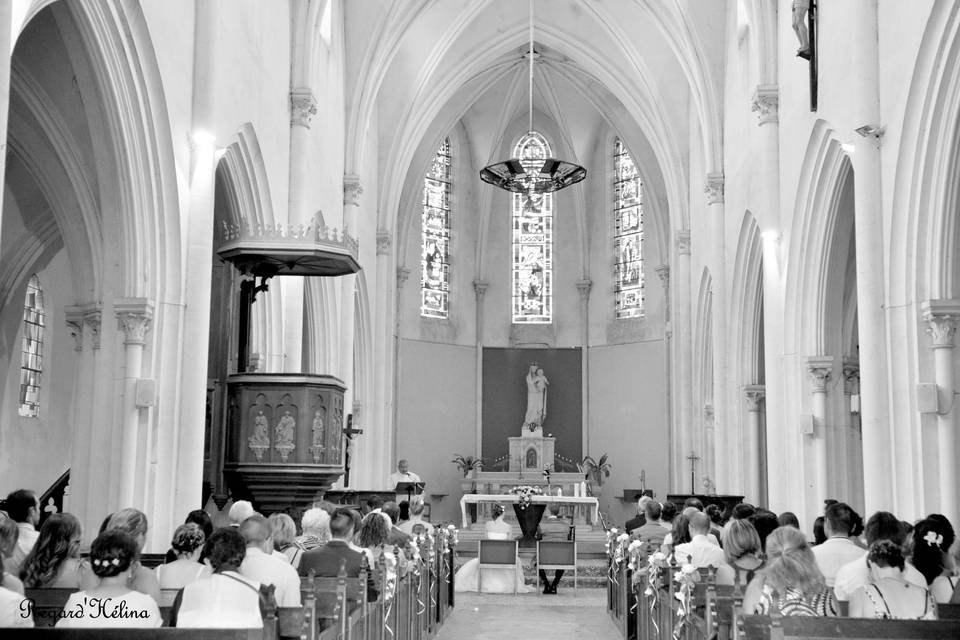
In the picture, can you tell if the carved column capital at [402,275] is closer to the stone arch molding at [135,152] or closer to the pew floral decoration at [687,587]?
the stone arch molding at [135,152]

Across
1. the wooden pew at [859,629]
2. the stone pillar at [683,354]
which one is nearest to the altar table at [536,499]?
the stone pillar at [683,354]

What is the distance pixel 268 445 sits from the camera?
10.9 m

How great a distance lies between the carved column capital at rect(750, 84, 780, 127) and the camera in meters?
15.1

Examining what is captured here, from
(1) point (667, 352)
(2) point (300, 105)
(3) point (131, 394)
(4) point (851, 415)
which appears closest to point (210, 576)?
(3) point (131, 394)

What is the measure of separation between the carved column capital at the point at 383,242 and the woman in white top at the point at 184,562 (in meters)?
17.5

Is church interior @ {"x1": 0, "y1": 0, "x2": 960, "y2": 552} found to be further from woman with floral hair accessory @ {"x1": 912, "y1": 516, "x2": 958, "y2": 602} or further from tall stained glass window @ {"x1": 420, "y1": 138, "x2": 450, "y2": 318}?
woman with floral hair accessory @ {"x1": 912, "y1": 516, "x2": 958, "y2": 602}

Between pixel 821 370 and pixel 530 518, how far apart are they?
6.35m

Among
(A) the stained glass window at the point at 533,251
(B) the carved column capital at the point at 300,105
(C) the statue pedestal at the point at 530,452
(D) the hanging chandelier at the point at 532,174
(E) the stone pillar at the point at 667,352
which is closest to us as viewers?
(B) the carved column capital at the point at 300,105

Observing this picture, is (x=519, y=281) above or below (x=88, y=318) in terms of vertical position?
above

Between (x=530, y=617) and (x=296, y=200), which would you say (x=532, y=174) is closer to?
(x=296, y=200)

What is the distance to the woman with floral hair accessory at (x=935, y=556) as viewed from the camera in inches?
231

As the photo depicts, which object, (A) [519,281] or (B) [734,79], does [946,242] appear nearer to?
(B) [734,79]

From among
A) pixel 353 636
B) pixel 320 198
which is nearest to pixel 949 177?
pixel 353 636

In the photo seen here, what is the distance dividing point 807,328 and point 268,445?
6680 millimetres
